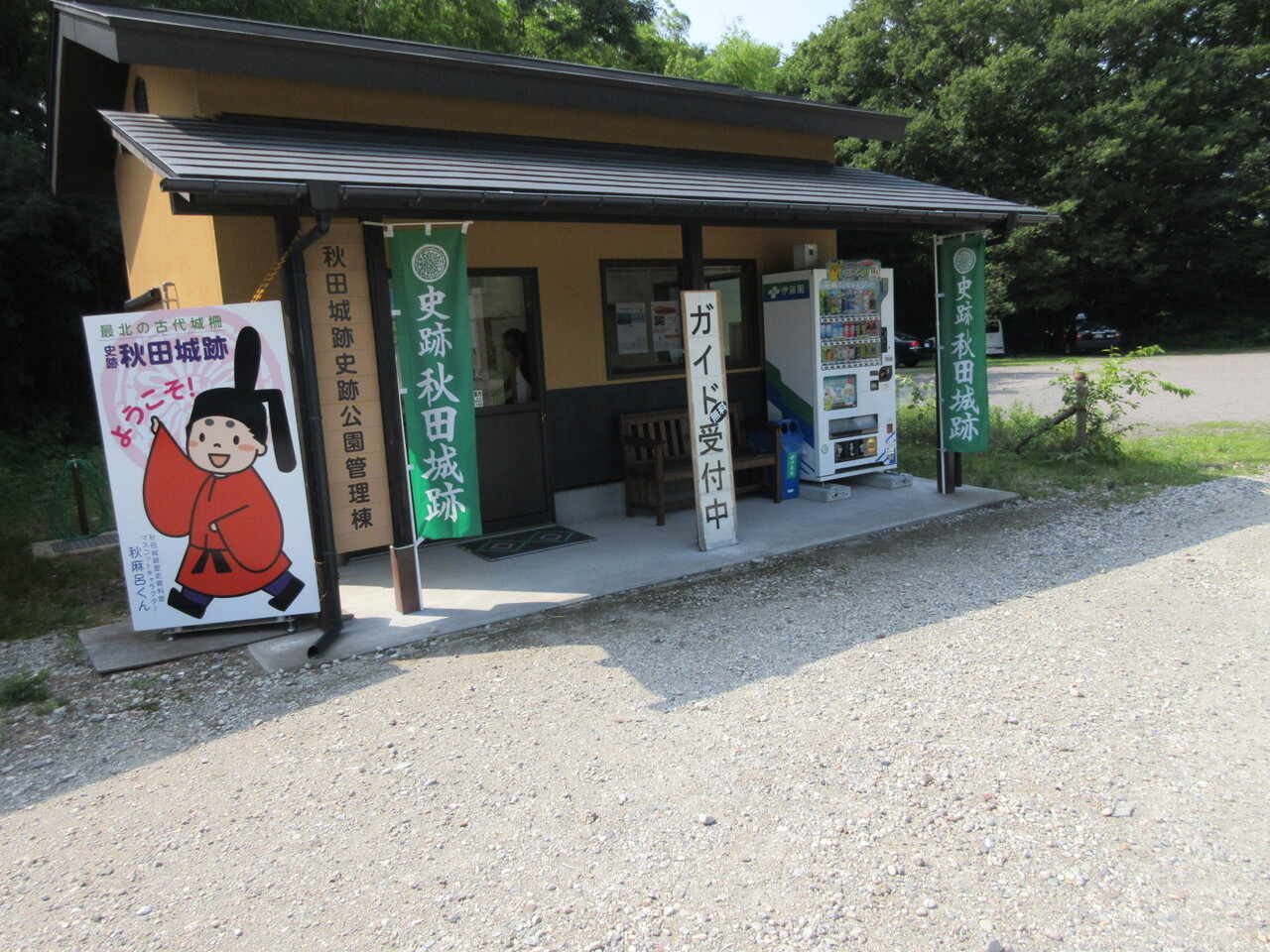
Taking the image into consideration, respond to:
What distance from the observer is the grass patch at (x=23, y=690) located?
466 centimetres

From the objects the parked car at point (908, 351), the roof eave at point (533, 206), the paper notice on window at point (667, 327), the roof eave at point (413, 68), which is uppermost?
the roof eave at point (413, 68)

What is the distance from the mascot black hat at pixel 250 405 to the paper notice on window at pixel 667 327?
419 centimetres

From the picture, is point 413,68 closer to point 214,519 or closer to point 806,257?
point 214,519

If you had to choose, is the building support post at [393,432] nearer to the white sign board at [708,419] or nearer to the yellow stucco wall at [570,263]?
the yellow stucco wall at [570,263]

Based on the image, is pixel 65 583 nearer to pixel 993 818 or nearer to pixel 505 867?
pixel 505 867

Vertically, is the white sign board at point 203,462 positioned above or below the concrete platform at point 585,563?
above

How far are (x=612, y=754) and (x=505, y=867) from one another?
87 cm

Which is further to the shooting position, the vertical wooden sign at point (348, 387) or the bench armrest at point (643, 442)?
the bench armrest at point (643, 442)

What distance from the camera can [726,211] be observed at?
6199 mm

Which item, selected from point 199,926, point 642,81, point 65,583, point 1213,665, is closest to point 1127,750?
point 1213,665

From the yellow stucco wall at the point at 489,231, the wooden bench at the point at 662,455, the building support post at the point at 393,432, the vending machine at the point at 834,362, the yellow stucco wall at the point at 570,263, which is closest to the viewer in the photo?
the building support post at the point at 393,432

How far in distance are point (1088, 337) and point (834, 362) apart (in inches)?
936

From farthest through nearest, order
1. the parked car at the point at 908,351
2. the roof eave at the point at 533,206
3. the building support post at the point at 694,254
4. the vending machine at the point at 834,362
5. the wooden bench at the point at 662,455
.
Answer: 1. the parked car at the point at 908,351
2. the vending machine at the point at 834,362
3. the wooden bench at the point at 662,455
4. the building support post at the point at 694,254
5. the roof eave at the point at 533,206

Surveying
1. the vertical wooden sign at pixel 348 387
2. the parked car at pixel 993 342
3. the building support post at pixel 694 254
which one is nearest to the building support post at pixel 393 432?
the vertical wooden sign at pixel 348 387
